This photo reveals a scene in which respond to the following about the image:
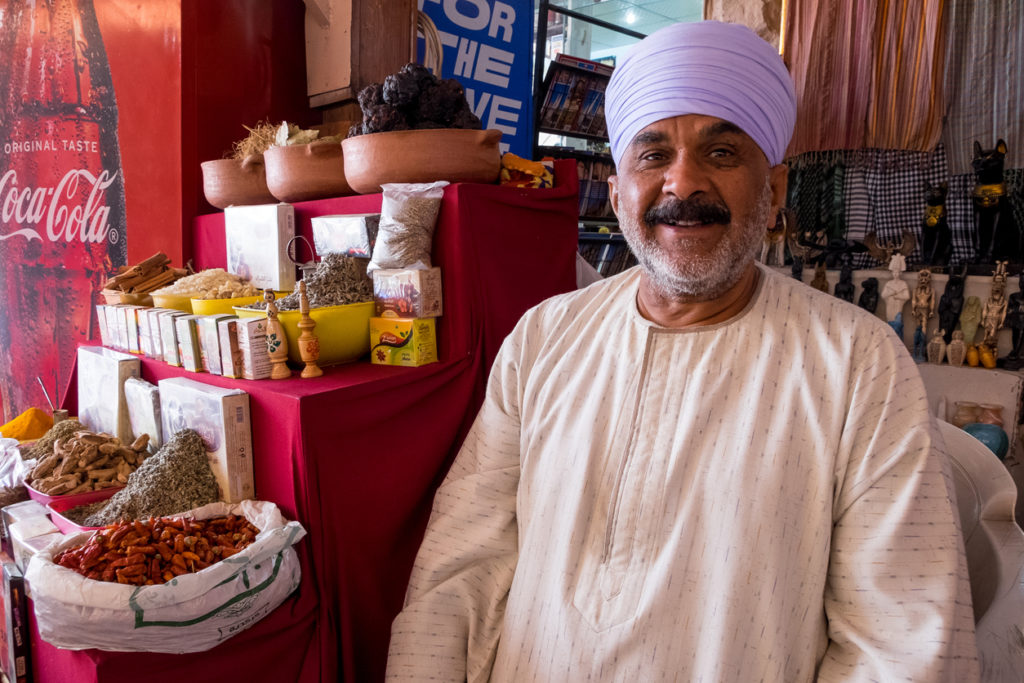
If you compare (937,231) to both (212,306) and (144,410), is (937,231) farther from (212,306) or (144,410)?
(144,410)

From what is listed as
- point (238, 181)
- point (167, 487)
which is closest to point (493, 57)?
point (238, 181)

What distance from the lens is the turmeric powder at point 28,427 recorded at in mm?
2221

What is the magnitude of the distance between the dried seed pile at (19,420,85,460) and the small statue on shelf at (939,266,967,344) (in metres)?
3.55

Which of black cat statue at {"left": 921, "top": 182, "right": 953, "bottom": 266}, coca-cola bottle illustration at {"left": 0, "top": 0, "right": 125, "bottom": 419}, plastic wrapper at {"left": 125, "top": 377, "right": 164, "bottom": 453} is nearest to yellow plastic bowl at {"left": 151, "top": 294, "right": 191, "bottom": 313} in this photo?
plastic wrapper at {"left": 125, "top": 377, "right": 164, "bottom": 453}

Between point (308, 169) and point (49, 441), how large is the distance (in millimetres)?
1041

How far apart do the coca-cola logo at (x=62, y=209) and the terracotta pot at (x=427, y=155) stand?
1.71m

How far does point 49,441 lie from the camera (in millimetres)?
1905

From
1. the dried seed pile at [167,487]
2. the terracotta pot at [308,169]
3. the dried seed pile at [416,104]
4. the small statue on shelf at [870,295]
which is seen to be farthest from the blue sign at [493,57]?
the dried seed pile at [167,487]

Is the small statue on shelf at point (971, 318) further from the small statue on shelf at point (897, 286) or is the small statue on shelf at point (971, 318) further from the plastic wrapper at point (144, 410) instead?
the plastic wrapper at point (144, 410)

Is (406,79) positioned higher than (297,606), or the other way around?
(406,79)

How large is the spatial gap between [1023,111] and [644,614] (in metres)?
3.46

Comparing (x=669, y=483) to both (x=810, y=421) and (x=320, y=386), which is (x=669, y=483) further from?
(x=320, y=386)

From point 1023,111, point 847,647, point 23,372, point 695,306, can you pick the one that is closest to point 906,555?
point 847,647

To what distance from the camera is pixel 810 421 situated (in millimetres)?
1056
